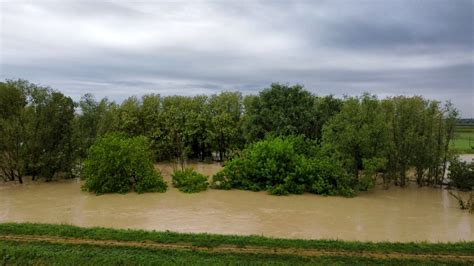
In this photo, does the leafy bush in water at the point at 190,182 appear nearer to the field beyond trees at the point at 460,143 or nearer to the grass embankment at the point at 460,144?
the field beyond trees at the point at 460,143

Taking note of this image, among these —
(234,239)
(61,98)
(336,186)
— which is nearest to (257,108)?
(336,186)

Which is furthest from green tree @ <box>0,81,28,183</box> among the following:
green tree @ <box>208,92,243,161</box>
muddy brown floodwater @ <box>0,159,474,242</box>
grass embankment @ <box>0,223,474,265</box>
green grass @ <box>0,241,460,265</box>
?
green tree @ <box>208,92,243,161</box>

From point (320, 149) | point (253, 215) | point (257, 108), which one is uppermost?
point (257, 108)

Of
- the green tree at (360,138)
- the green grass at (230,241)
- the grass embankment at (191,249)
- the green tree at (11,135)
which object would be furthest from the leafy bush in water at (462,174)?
the green tree at (11,135)

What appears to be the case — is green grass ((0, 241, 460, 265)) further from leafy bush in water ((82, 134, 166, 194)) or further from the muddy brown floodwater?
leafy bush in water ((82, 134, 166, 194))

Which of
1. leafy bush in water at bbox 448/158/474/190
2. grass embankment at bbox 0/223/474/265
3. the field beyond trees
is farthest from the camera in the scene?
the field beyond trees

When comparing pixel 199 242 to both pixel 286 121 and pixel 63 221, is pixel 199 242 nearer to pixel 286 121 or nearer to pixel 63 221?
pixel 63 221

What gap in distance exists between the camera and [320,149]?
19.7 meters

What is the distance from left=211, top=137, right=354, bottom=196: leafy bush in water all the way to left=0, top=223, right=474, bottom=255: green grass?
7.18 metres

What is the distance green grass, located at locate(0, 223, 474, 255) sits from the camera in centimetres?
984

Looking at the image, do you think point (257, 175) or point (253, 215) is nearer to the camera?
point (253, 215)

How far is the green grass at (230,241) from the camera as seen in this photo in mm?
9844

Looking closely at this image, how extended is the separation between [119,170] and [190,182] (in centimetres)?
333

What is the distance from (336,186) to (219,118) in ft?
38.8
